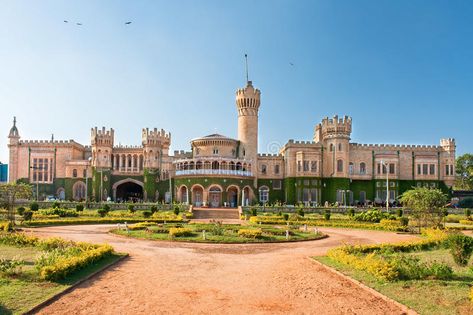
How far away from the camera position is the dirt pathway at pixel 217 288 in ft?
37.7

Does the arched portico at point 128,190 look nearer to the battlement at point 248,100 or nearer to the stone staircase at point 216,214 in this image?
the stone staircase at point 216,214

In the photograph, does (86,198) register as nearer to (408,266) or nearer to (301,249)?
(301,249)

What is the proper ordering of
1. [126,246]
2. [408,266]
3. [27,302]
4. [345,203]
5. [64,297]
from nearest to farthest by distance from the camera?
[27,302]
[64,297]
[408,266]
[126,246]
[345,203]

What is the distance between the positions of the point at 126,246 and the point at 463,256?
51.6ft

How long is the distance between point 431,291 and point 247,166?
162 feet

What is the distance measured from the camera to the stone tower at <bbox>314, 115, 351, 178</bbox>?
61.1 meters

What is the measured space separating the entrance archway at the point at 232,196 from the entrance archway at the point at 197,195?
377 centimetres

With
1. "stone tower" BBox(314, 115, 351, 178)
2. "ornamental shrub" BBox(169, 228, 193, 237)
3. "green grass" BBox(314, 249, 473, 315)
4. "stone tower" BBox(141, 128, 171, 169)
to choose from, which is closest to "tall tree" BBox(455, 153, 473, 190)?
"stone tower" BBox(314, 115, 351, 178)

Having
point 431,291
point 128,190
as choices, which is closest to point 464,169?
point 128,190

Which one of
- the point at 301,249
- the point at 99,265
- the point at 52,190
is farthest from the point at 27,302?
the point at 52,190

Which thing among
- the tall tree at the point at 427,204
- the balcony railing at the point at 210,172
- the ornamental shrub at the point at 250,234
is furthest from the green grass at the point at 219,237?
the balcony railing at the point at 210,172

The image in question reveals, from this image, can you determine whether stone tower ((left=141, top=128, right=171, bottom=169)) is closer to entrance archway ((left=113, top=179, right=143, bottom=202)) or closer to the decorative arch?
entrance archway ((left=113, top=179, right=143, bottom=202))

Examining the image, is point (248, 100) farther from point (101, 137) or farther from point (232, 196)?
point (101, 137)

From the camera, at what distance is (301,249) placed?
22828mm
